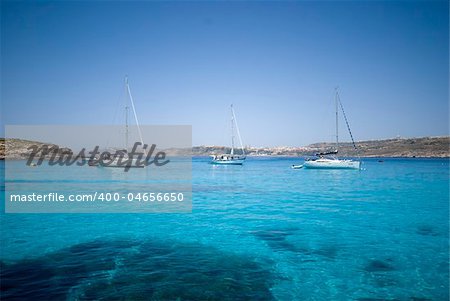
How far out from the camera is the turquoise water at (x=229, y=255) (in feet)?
30.7

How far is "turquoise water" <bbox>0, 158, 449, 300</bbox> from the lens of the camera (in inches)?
368

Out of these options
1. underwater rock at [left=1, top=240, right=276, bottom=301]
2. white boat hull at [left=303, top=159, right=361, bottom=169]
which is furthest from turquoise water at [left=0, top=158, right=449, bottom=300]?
white boat hull at [left=303, top=159, right=361, bottom=169]

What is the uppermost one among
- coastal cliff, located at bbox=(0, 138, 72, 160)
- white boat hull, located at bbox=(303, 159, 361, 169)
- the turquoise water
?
coastal cliff, located at bbox=(0, 138, 72, 160)

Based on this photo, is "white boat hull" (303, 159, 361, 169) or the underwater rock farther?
"white boat hull" (303, 159, 361, 169)

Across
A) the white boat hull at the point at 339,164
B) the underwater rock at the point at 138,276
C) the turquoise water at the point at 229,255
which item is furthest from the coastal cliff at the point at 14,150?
the underwater rock at the point at 138,276

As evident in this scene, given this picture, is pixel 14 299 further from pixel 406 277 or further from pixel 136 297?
pixel 406 277

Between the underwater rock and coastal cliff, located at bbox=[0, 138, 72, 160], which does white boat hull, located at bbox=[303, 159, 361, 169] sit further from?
coastal cliff, located at bbox=[0, 138, 72, 160]

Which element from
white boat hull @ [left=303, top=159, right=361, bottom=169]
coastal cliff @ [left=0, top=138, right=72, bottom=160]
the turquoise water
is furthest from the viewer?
coastal cliff @ [left=0, top=138, right=72, bottom=160]

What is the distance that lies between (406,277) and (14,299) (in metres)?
12.8

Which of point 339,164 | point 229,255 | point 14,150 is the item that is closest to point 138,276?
point 229,255

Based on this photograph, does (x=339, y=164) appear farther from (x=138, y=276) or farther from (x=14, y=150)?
(x=14, y=150)

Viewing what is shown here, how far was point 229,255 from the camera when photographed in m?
12.8

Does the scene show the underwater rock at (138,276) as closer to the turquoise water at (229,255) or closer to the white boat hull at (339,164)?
the turquoise water at (229,255)

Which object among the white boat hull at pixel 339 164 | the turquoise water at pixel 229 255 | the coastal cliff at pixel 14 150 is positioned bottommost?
the turquoise water at pixel 229 255
